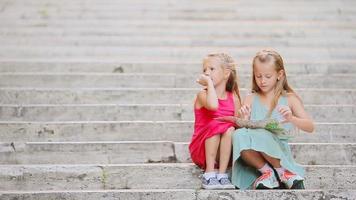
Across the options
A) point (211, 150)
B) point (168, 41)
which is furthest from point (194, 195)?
point (168, 41)

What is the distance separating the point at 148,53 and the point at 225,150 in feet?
12.0

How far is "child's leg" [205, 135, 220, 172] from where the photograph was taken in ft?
13.7

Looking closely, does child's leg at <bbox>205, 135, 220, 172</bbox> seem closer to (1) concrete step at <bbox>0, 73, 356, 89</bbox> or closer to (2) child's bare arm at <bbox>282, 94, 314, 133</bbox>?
(2) child's bare arm at <bbox>282, 94, 314, 133</bbox>

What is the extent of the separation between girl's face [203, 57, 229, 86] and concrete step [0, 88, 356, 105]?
1497 mm

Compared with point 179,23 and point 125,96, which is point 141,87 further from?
point 179,23

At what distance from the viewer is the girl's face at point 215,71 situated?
14.6 feet

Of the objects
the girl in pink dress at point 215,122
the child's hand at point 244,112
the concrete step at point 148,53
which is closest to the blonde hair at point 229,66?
the girl in pink dress at point 215,122

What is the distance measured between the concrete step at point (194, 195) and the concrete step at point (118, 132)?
1.33 meters

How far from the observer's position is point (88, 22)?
9.01m

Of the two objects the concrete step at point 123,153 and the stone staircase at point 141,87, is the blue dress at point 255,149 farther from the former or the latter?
the concrete step at point 123,153

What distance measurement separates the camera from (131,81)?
6.53m

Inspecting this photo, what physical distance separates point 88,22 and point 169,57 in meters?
1.86

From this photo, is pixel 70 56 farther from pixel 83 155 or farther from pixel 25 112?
pixel 83 155

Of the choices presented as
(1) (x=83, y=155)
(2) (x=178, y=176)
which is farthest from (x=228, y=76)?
(1) (x=83, y=155)
